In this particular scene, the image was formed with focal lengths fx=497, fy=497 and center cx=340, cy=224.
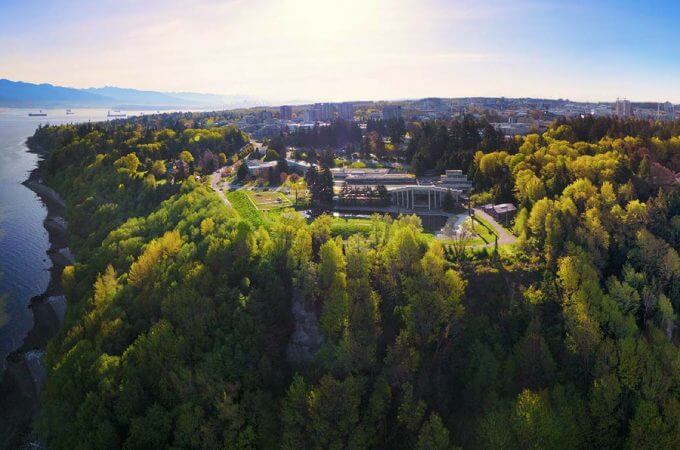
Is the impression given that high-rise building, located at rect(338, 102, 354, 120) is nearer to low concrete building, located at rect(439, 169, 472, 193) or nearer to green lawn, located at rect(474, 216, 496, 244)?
low concrete building, located at rect(439, 169, 472, 193)

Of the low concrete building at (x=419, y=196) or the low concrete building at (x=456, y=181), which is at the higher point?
the low concrete building at (x=456, y=181)

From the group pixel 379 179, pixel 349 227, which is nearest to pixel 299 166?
pixel 379 179

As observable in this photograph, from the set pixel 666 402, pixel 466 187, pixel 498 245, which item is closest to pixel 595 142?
pixel 466 187

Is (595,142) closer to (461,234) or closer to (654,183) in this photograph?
(654,183)

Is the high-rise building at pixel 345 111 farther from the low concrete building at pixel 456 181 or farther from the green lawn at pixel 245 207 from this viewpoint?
the green lawn at pixel 245 207

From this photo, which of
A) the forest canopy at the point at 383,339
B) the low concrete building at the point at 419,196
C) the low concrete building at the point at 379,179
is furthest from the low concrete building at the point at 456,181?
the forest canopy at the point at 383,339

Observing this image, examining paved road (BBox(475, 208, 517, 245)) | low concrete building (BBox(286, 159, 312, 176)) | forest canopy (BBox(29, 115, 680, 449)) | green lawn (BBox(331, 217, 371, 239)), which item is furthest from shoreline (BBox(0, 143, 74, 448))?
paved road (BBox(475, 208, 517, 245))

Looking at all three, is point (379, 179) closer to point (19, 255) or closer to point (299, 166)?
point (299, 166)
